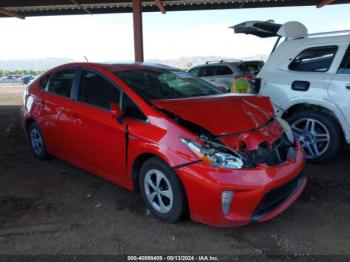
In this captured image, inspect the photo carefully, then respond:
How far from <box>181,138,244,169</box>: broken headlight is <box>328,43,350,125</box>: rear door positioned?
2.37m

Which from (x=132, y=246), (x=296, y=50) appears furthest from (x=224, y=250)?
(x=296, y=50)

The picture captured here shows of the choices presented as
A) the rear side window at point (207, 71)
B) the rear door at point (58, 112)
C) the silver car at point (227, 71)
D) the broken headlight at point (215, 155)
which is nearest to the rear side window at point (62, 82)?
the rear door at point (58, 112)

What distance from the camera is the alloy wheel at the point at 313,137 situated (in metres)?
4.95

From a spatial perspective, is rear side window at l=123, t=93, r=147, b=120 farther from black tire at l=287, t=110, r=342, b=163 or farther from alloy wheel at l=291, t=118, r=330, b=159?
black tire at l=287, t=110, r=342, b=163

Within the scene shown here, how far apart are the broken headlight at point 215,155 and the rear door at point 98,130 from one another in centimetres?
85

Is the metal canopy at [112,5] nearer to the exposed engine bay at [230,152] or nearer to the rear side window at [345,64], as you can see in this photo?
the rear side window at [345,64]

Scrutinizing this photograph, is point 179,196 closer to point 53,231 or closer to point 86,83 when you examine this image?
point 53,231

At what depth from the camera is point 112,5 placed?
13.1 metres

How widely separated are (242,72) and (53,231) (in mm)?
9029

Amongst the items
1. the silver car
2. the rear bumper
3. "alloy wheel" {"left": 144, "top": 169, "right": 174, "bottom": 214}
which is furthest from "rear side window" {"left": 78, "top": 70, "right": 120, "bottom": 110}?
the silver car

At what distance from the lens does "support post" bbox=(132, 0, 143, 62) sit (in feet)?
35.4

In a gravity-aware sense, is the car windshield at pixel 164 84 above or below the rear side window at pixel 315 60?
below

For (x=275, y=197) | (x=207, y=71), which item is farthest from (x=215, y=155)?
(x=207, y=71)

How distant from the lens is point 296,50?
203 inches
